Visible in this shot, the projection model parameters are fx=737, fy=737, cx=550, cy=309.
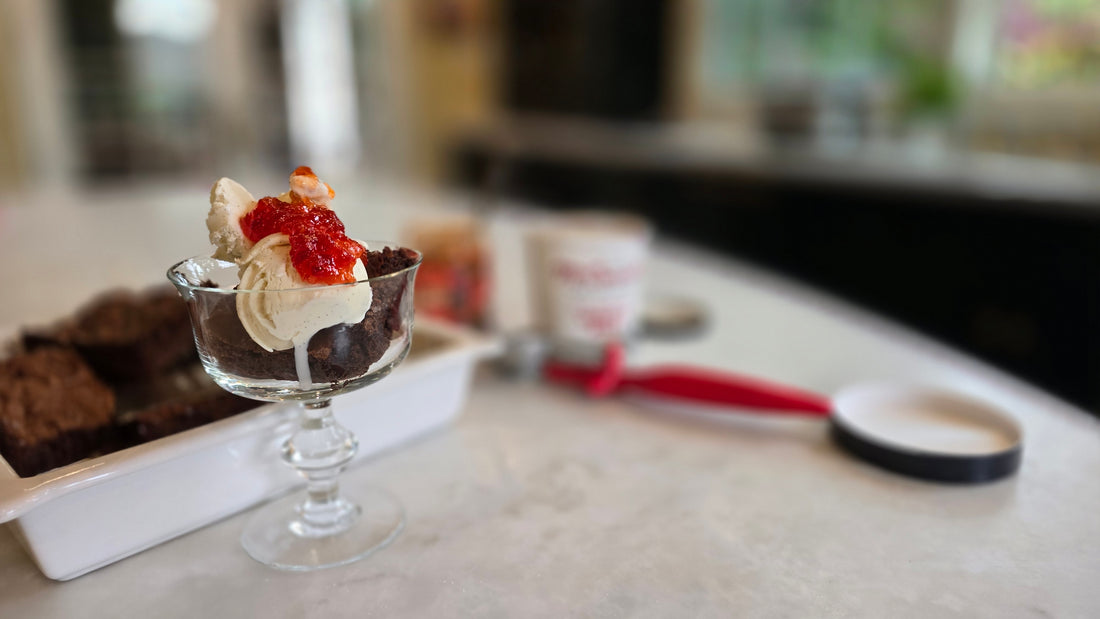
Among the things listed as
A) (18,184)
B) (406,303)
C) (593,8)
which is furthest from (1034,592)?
(18,184)

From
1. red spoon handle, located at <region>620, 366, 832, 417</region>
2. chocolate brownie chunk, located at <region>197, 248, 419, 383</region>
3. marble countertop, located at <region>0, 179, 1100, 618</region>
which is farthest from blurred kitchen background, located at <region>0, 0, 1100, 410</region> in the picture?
chocolate brownie chunk, located at <region>197, 248, 419, 383</region>

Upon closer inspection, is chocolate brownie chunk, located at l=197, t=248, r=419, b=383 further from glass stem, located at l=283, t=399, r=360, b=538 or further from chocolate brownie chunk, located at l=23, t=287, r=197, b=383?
chocolate brownie chunk, located at l=23, t=287, r=197, b=383

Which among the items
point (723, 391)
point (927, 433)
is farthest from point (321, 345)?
point (927, 433)

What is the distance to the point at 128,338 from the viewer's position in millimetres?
718

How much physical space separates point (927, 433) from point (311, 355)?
0.59 metres

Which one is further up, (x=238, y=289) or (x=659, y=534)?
(x=238, y=289)

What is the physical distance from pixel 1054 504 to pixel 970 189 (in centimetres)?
158

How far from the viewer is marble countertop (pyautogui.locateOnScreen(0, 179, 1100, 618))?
52 cm

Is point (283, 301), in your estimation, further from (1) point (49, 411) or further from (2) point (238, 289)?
(1) point (49, 411)

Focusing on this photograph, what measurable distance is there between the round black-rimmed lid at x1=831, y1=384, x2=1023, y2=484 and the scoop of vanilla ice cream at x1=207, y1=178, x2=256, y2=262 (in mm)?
579

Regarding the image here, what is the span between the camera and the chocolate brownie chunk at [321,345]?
0.49m

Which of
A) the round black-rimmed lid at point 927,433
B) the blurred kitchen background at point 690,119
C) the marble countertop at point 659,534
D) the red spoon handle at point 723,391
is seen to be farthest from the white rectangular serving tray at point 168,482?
the blurred kitchen background at point 690,119

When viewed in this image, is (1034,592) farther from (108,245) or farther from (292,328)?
(108,245)

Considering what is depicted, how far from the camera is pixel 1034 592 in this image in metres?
0.52
